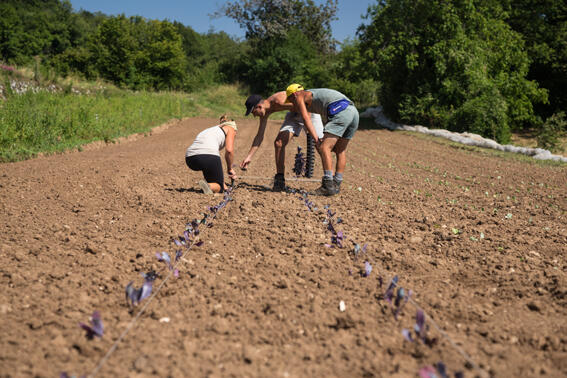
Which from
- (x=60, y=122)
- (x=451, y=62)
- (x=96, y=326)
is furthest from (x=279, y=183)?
(x=451, y=62)

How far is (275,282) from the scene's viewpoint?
8.13 feet

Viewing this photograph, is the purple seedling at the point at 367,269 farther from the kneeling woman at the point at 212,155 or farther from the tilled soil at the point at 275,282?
the kneeling woman at the point at 212,155

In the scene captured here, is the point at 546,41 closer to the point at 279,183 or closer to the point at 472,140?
the point at 472,140

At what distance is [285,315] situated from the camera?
2.08 meters

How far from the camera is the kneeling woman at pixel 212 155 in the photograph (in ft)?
15.1

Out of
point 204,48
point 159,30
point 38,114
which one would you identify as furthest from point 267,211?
point 204,48

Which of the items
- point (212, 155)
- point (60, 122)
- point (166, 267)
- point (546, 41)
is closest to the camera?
point (166, 267)

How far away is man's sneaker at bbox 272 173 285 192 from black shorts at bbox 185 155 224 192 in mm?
734

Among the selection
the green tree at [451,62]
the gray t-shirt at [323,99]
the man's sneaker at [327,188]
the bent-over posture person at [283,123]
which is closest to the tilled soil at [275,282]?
the man's sneaker at [327,188]

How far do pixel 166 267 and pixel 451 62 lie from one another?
1587cm

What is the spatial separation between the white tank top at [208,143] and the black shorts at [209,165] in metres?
0.05

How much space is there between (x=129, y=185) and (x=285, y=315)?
3759mm

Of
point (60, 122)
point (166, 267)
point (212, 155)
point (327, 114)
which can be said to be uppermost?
point (327, 114)

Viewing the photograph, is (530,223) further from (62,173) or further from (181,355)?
(62,173)
